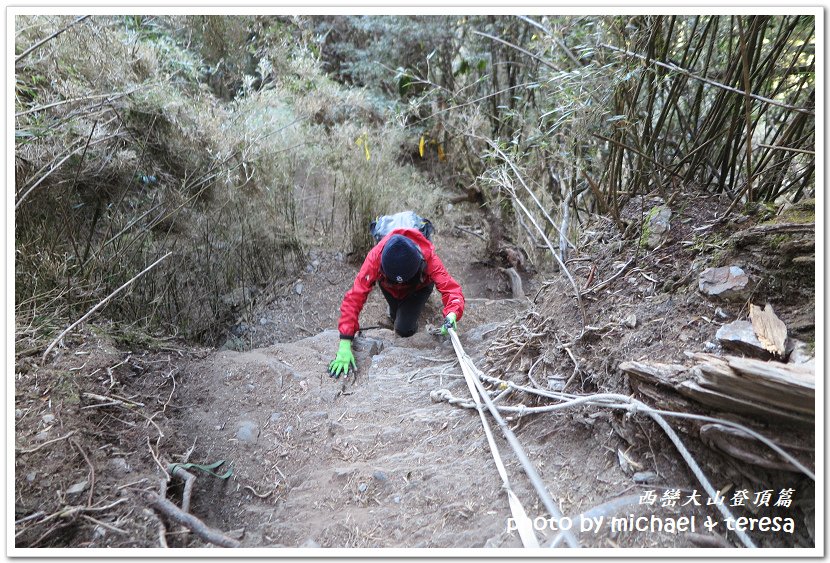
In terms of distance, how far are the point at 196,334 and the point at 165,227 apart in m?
0.93

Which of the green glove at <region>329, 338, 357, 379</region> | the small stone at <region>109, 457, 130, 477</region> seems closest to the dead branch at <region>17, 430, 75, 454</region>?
the small stone at <region>109, 457, 130, 477</region>

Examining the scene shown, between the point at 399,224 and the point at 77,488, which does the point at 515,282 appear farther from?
the point at 77,488

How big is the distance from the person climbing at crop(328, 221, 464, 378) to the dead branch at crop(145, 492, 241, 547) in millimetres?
1238

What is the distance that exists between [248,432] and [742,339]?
207 cm

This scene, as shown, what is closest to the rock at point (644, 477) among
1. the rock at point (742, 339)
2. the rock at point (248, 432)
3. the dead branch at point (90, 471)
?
the rock at point (742, 339)

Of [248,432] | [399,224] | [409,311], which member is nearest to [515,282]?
[409,311]

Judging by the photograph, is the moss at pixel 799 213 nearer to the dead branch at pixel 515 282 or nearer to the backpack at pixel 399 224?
the backpack at pixel 399 224

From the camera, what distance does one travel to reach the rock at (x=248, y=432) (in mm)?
2172

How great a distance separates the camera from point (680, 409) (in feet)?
4.43

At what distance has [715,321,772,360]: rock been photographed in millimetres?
1337

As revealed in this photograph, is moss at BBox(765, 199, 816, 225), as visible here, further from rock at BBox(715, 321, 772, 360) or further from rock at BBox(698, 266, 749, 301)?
rock at BBox(715, 321, 772, 360)

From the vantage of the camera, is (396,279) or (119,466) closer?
(119,466)

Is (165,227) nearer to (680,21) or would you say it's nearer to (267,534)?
(267,534)

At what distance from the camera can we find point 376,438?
83.3 inches
